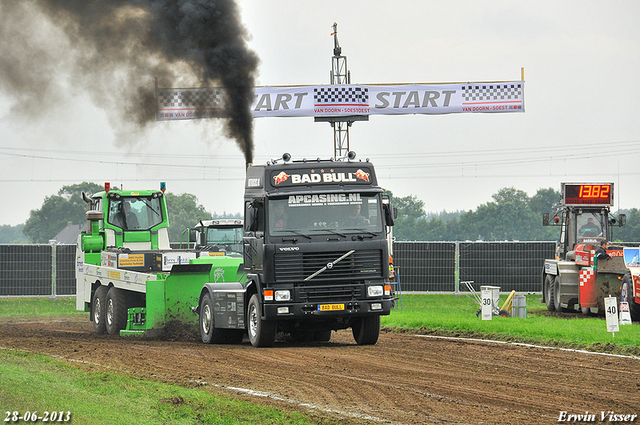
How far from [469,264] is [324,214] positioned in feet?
64.9

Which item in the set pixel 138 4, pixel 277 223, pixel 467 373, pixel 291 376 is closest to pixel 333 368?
pixel 291 376

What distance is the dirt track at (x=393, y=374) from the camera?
380 inches

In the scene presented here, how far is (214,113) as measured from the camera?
22.9 metres

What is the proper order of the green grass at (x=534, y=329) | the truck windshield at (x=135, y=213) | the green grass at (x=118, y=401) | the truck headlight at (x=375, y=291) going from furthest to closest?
the truck windshield at (x=135, y=213), the green grass at (x=534, y=329), the truck headlight at (x=375, y=291), the green grass at (x=118, y=401)

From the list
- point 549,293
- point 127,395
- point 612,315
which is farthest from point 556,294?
point 127,395

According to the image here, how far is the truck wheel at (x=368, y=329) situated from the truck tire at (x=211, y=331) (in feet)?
7.67

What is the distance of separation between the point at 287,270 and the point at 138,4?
8205 millimetres

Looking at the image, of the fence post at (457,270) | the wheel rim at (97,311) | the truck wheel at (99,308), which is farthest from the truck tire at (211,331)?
the fence post at (457,270)

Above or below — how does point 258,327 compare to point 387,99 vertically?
below

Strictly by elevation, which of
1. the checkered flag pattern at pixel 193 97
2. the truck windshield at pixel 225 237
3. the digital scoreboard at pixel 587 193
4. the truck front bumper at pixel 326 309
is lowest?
the truck front bumper at pixel 326 309

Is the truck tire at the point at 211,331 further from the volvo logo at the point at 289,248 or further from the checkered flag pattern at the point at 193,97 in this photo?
the checkered flag pattern at the point at 193,97

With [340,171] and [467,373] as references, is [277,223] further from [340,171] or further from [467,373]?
[467,373]

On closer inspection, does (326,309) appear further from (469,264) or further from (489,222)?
(489,222)

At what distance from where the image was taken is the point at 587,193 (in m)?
27.5
